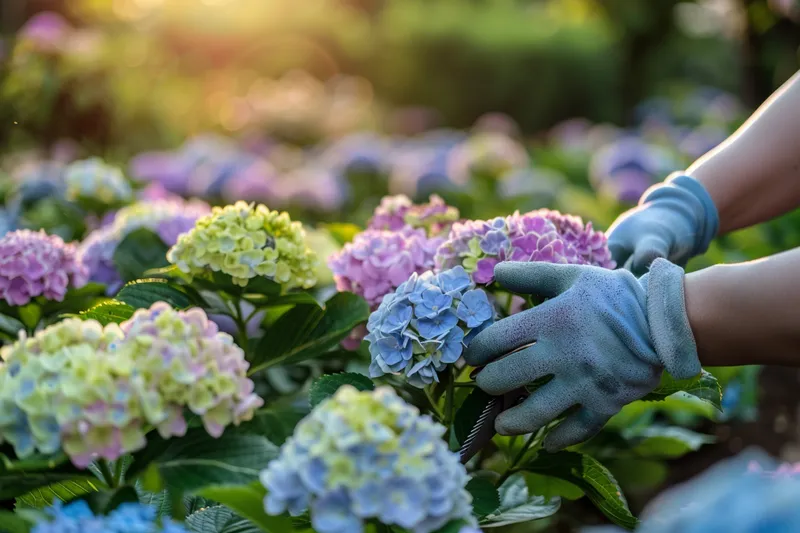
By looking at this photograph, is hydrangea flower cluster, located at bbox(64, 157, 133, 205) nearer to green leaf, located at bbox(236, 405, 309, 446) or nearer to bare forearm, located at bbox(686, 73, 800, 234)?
green leaf, located at bbox(236, 405, 309, 446)

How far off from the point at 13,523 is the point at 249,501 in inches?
10.9

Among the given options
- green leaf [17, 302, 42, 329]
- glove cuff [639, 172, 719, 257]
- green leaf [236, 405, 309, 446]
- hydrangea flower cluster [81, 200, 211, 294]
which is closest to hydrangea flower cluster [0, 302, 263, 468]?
green leaf [236, 405, 309, 446]

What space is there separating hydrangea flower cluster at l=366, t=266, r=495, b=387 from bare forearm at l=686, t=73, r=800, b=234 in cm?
81

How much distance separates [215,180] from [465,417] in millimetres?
2851

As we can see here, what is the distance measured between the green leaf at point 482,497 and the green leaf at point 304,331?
1.19 feet

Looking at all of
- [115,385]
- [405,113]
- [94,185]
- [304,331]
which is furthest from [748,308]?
[405,113]

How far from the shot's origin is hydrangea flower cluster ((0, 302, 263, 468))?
1049 mm

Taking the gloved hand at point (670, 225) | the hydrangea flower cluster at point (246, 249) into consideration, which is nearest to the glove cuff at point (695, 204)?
the gloved hand at point (670, 225)

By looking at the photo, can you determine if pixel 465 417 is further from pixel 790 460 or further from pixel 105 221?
pixel 790 460

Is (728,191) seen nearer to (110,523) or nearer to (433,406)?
(433,406)

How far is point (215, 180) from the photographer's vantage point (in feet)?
13.3

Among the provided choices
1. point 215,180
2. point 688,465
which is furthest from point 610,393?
point 215,180

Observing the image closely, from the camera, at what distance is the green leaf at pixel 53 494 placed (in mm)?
1309

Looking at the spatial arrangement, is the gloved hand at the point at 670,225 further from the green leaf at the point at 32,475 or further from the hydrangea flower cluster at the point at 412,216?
the green leaf at the point at 32,475
